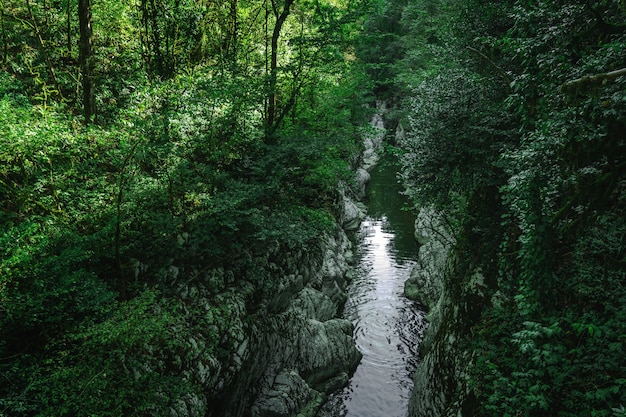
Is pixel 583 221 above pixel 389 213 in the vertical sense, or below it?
above

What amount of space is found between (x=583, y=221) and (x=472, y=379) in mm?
4247

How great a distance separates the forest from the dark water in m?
4.20

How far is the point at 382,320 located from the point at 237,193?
10.4 m

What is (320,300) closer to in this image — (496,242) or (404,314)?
(404,314)

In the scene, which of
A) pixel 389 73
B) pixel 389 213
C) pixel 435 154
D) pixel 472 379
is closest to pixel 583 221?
pixel 472 379

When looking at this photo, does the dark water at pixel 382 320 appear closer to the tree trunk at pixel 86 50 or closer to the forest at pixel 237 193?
the forest at pixel 237 193

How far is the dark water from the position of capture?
1255 centimetres

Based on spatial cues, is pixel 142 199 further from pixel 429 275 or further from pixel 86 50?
pixel 429 275

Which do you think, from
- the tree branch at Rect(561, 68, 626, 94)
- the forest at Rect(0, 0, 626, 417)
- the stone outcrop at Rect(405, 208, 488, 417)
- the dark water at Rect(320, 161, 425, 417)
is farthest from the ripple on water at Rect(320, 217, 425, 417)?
the tree branch at Rect(561, 68, 626, 94)

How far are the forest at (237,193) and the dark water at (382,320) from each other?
4.20 meters

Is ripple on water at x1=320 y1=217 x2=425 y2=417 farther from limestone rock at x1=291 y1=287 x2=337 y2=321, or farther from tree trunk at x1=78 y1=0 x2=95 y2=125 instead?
tree trunk at x1=78 y1=0 x2=95 y2=125

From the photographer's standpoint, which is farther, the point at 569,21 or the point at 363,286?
the point at 363,286

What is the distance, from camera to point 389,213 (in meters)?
29.1

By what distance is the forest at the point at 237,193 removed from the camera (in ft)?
19.7
